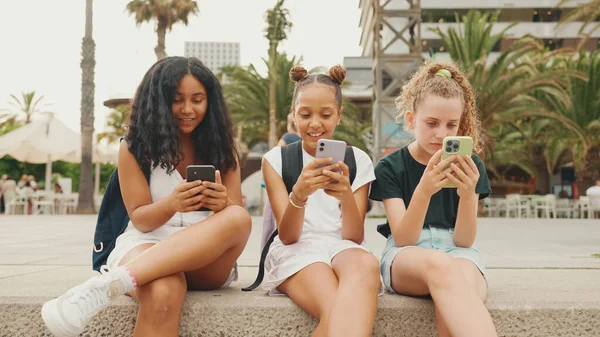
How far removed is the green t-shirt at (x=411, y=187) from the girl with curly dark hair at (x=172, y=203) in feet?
2.45

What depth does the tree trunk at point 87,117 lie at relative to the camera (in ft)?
67.2

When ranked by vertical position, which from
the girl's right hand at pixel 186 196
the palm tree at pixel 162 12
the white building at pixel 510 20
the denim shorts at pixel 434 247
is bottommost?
the denim shorts at pixel 434 247

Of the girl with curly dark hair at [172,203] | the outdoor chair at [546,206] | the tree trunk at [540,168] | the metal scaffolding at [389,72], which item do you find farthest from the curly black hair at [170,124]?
the tree trunk at [540,168]

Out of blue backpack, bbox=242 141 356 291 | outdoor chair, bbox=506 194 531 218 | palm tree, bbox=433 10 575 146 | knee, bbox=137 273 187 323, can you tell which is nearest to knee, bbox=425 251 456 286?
blue backpack, bbox=242 141 356 291

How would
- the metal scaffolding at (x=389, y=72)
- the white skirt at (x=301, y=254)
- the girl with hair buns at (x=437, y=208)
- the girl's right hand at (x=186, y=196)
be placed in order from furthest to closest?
the metal scaffolding at (x=389, y=72) → the white skirt at (x=301, y=254) → the girl's right hand at (x=186, y=196) → the girl with hair buns at (x=437, y=208)

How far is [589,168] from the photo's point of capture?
2127 centimetres

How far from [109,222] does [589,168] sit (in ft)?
71.9

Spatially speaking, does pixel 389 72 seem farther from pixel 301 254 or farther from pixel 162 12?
pixel 162 12

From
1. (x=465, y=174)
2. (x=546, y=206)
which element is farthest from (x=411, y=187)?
(x=546, y=206)

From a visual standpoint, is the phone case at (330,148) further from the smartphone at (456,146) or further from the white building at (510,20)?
the white building at (510,20)

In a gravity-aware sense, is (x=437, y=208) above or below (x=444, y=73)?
below

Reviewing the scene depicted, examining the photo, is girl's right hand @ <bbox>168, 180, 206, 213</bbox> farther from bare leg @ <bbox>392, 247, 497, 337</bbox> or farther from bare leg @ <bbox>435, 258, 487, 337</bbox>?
bare leg @ <bbox>435, 258, 487, 337</bbox>

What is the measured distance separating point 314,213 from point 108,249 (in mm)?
1102

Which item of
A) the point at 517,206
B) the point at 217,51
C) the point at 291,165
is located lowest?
the point at 517,206
